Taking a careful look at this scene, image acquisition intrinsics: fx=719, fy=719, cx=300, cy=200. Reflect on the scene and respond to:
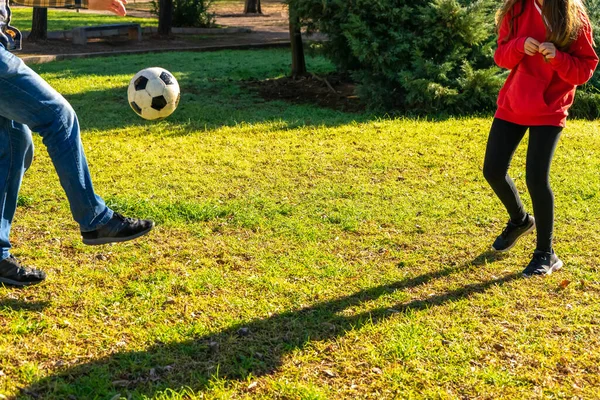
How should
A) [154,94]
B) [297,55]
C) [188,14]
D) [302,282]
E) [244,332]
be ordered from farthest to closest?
1. [188,14]
2. [297,55]
3. [154,94]
4. [302,282]
5. [244,332]

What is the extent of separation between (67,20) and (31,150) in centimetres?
2225

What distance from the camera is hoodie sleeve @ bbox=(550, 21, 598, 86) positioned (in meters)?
4.29

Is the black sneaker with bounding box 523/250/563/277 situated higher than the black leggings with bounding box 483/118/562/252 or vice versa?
the black leggings with bounding box 483/118/562/252

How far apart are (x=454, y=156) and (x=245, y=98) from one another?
451 cm

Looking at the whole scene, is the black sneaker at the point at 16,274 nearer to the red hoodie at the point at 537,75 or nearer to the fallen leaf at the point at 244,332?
the fallen leaf at the point at 244,332

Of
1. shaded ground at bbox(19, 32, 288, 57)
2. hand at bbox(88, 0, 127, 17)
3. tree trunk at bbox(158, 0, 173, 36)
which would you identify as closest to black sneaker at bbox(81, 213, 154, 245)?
hand at bbox(88, 0, 127, 17)

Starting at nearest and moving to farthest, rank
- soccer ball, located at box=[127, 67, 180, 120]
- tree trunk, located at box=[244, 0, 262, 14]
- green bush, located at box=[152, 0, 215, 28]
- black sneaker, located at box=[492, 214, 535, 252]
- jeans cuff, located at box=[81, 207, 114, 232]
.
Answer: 1. jeans cuff, located at box=[81, 207, 114, 232]
2. black sneaker, located at box=[492, 214, 535, 252]
3. soccer ball, located at box=[127, 67, 180, 120]
4. green bush, located at box=[152, 0, 215, 28]
5. tree trunk, located at box=[244, 0, 262, 14]

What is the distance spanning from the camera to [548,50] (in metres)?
4.25

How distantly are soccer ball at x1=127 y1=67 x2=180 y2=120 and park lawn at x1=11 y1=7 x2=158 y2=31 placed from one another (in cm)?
1669

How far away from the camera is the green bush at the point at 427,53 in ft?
31.6

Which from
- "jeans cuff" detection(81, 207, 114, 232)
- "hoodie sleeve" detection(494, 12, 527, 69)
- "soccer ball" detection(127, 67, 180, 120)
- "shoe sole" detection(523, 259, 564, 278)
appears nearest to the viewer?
"jeans cuff" detection(81, 207, 114, 232)

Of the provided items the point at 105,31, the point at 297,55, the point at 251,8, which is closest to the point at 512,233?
the point at 297,55

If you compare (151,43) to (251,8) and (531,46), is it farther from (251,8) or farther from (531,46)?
(531,46)

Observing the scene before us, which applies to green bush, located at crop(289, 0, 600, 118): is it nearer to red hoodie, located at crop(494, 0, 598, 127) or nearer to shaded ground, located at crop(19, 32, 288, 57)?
red hoodie, located at crop(494, 0, 598, 127)
